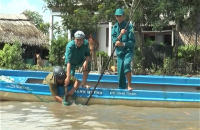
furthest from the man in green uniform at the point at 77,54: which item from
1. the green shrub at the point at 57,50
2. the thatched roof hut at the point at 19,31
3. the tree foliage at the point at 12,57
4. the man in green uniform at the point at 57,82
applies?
the thatched roof hut at the point at 19,31

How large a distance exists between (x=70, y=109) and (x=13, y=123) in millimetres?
1605

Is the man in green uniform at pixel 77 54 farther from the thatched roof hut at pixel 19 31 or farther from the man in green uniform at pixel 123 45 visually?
the thatched roof hut at pixel 19 31

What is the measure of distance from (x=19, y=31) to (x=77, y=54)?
51.2 ft

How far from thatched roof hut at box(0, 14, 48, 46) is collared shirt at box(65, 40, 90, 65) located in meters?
14.3

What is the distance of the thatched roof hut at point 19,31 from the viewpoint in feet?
73.4

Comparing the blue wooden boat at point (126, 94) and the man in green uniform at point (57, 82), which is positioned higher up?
the man in green uniform at point (57, 82)

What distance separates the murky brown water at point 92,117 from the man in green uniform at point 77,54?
80 cm

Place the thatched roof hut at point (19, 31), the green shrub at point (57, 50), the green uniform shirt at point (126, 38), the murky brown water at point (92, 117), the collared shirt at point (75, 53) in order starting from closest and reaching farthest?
the murky brown water at point (92, 117)
the collared shirt at point (75, 53)
the green uniform shirt at point (126, 38)
the green shrub at point (57, 50)
the thatched roof hut at point (19, 31)

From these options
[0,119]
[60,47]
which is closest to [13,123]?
[0,119]

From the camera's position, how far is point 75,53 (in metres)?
8.34

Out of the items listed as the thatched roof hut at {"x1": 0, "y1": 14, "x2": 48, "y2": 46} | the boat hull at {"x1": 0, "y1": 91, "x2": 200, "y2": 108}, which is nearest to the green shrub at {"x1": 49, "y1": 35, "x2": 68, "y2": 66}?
the thatched roof hut at {"x1": 0, "y1": 14, "x2": 48, "y2": 46}

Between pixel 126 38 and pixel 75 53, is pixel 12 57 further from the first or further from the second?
pixel 126 38

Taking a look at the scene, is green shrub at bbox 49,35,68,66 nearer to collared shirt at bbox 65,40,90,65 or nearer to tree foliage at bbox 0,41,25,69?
tree foliage at bbox 0,41,25,69

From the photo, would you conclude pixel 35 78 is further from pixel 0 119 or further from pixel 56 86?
pixel 0 119
